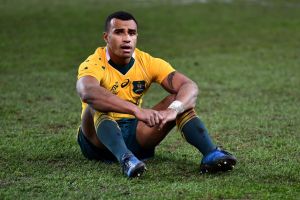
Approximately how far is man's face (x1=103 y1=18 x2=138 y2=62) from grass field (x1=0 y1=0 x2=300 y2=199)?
1.03 meters

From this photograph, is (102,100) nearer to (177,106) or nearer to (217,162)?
(177,106)

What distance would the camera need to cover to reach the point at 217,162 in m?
6.36

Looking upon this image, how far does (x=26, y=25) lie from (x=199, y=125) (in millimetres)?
13640

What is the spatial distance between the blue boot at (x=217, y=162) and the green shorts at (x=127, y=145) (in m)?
0.73

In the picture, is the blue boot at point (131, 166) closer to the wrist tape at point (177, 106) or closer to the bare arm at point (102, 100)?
the bare arm at point (102, 100)

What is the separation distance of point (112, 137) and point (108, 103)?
295mm

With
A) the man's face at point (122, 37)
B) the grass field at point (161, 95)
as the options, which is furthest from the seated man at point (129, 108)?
the grass field at point (161, 95)

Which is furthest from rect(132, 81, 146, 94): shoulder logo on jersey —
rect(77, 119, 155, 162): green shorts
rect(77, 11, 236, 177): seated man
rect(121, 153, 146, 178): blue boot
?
rect(121, 153, 146, 178): blue boot

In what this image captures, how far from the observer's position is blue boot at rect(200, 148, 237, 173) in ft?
20.9

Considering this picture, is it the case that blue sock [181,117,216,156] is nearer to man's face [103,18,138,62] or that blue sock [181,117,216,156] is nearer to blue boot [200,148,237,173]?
blue boot [200,148,237,173]

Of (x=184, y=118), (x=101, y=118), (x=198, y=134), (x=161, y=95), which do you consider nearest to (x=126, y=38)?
(x=101, y=118)

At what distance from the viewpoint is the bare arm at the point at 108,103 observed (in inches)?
248

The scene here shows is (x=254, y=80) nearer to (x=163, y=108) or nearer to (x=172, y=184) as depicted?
(x=163, y=108)

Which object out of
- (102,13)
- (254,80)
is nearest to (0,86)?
(254,80)
